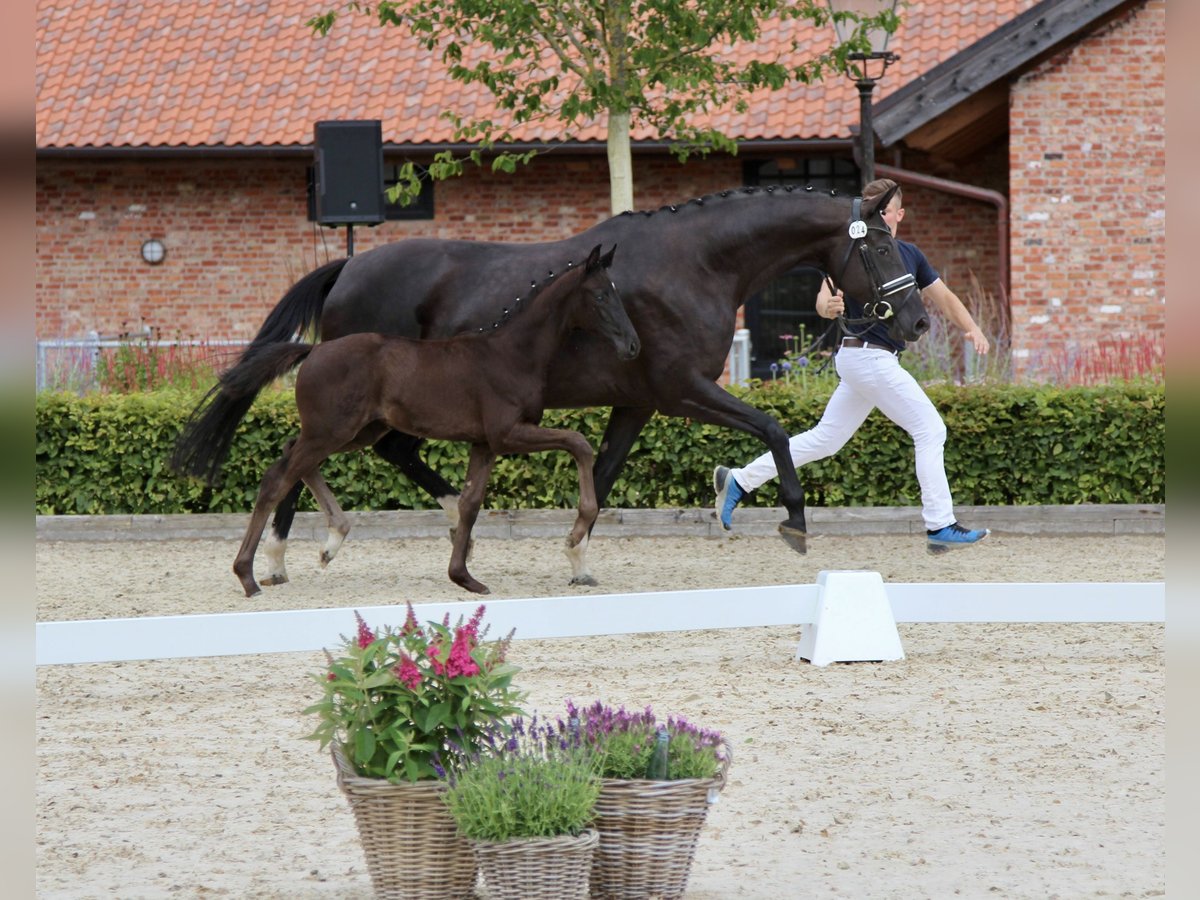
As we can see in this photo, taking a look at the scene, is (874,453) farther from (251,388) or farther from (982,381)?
(251,388)

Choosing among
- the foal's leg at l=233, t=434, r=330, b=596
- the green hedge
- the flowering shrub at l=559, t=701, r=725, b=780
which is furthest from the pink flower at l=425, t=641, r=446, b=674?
the green hedge

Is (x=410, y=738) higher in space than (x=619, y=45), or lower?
lower

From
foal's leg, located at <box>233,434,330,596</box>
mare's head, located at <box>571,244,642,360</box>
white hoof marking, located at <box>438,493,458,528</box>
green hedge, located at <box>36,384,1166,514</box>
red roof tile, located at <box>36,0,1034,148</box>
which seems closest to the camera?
mare's head, located at <box>571,244,642,360</box>

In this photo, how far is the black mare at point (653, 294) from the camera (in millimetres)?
7641

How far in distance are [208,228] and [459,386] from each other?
12.8 m

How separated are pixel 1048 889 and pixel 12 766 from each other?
3.00 metres

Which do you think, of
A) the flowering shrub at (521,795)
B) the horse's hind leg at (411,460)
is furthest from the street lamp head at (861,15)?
the flowering shrub at (521,795)

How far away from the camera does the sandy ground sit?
3.69 m

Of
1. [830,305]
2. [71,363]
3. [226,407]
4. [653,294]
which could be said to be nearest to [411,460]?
[226,407]

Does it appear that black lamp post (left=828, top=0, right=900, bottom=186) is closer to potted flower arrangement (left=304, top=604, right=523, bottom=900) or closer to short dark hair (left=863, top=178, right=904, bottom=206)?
short dark hair (left=863, top=178, right=904, bottom=206)

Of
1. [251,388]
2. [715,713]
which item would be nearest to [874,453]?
[251,388]

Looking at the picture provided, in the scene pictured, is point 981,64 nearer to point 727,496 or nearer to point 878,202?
point 878,202

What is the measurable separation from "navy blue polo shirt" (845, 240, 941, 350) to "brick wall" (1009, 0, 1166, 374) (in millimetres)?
9204

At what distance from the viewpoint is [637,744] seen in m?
3.46
